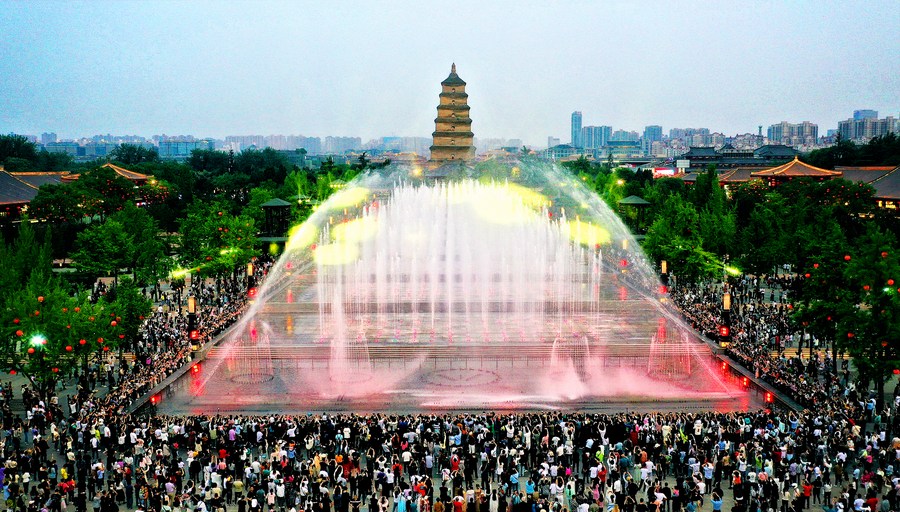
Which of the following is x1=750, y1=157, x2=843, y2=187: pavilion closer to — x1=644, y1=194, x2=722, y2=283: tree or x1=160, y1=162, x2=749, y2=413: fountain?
x1=160, y1=162, x2=749, y2=413: fountain

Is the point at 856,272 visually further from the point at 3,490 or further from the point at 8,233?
the point at 8,233

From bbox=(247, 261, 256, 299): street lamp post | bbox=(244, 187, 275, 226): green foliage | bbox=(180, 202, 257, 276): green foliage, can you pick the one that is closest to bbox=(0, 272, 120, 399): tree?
bbox=(247, 261, 256, 299): street lamp post

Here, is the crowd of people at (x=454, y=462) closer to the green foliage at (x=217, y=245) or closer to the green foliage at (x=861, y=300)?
the green foliage at (x=861, y=300)

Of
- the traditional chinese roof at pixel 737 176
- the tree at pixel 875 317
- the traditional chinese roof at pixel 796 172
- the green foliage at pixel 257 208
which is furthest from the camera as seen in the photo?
the traditional chinese roof at pixel 737 176

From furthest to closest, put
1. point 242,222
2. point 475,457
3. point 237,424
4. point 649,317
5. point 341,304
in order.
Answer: point 242,222
point 341,304
point 649,317
point 237,424
point 475,457

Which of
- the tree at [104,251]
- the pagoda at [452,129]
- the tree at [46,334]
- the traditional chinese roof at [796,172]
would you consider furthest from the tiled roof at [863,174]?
the tree at [46,334]

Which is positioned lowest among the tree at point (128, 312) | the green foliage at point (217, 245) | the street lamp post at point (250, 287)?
the street lamp post at point (250, 287)

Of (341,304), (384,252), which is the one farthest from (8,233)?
(341,304)
